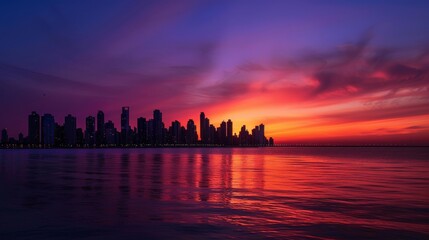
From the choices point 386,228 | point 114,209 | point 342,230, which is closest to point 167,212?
point 114,209

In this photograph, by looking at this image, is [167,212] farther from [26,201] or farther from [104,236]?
[26,201]

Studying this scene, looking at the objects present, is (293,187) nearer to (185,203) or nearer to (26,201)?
(185,203)

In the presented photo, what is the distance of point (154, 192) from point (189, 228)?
1285 cm

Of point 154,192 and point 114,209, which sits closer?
point 114,209

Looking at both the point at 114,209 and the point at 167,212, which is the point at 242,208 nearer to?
the point at 167,212

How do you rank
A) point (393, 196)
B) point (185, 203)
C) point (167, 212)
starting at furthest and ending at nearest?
point (393, 196)
point (185, 203)
point (167, 212)

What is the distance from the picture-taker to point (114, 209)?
72.1ft

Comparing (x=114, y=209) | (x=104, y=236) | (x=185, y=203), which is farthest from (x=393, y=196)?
(x=104, y=236)

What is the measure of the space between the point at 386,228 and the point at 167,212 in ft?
34.0

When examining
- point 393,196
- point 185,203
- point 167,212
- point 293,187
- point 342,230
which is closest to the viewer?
point 342,230

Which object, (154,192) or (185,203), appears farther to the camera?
(154,192)

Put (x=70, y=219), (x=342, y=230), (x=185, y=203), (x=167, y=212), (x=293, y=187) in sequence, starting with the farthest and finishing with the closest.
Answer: (x=293, y=187) < (x=185, y=203) < (x=167, y=212) < (x=70, y=219) < (x=342, y=230)

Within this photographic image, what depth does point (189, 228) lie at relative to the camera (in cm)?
1714

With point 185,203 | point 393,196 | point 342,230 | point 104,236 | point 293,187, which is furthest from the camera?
point 293,187
